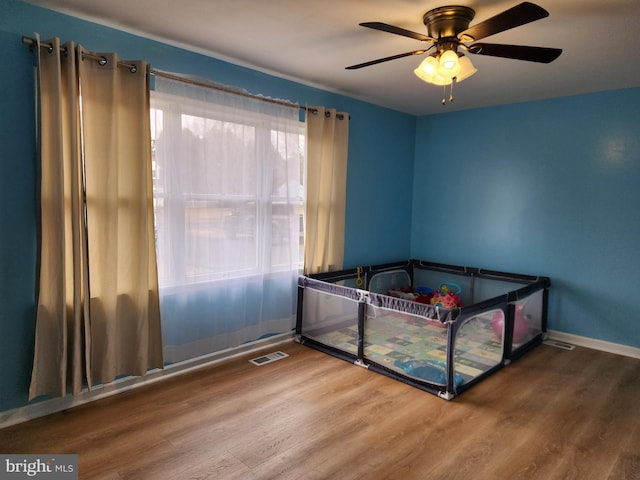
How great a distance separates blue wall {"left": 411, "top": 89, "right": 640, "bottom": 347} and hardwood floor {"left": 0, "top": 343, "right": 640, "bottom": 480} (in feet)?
2.79

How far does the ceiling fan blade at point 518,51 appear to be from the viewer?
78.0 inches

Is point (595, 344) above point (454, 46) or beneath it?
beneath

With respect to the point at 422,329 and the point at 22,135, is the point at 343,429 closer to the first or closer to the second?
the point at 422,329

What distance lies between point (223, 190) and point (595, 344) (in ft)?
12.0

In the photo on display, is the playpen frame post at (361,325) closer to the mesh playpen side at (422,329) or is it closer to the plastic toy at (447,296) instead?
the mesh playpen side at (422,329)

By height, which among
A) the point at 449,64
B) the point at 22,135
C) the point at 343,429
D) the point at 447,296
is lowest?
the point at 343,429

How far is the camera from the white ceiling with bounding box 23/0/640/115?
2.16 m

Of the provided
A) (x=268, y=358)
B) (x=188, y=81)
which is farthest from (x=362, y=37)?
(x=268, y=358)

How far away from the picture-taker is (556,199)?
3906mm

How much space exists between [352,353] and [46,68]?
283cm

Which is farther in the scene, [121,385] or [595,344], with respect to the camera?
[595,344]

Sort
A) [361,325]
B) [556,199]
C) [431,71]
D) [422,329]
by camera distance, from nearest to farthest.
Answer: [431,71] < [422,329] < [361,325] < [556,199]

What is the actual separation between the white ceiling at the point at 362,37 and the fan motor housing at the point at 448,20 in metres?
0.04

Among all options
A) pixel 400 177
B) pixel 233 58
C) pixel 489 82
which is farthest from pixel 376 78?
pixel 400 177
